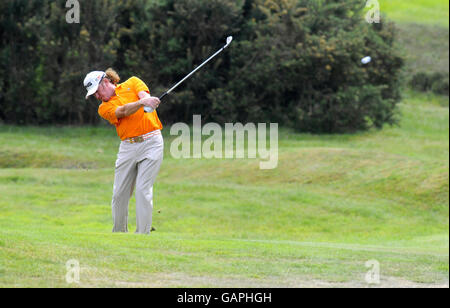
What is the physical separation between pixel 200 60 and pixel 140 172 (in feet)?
81.4

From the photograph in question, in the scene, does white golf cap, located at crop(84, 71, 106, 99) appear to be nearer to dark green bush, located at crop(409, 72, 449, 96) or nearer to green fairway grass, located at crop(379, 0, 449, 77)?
green fairway grass, located at crop(379, 0, 449, 77)

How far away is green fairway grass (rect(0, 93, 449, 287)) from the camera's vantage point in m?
9.62

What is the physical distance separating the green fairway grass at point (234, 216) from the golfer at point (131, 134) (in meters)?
0.68

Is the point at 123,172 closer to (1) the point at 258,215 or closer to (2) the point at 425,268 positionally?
(2) the point at 425,268

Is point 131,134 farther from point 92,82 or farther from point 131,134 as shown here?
point 92,82

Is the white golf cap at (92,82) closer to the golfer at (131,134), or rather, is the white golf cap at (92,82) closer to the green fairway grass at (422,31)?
the golfer at (131,134)

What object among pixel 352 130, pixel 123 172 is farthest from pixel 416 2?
pixel 123 172

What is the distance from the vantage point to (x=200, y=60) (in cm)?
3628

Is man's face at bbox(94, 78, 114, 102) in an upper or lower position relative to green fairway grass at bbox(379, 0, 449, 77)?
lower

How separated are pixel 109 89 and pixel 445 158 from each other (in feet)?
80.9

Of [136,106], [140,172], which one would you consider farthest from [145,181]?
[136,106]

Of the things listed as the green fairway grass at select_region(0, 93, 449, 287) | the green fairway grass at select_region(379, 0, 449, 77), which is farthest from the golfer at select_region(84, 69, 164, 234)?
the green fairway grass at select_region(379, 0, 449, 77)

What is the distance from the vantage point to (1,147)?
29.4 metres

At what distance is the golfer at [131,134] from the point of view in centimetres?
1146
